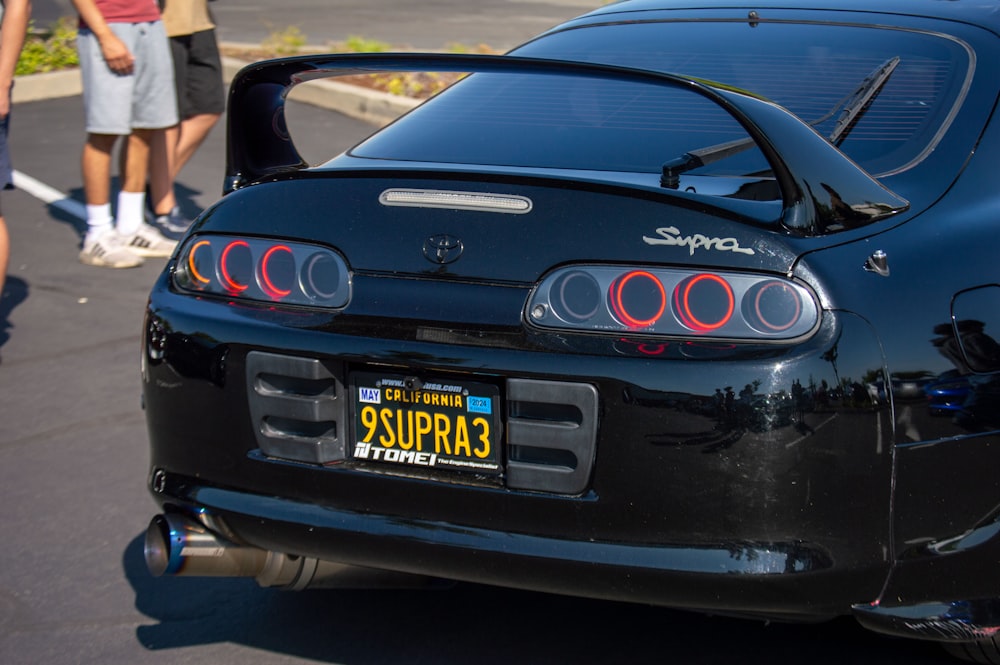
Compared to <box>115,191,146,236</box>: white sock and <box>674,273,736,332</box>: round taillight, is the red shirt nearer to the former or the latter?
<box>115,191,146,236</box>: white sock

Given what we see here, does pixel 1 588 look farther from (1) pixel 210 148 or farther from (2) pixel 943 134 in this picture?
(1) pixel 210 148

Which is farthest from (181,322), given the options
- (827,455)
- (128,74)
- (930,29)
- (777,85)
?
(128,74)

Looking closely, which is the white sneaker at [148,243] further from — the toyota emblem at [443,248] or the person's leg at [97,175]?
the toyota emblem at [443,248]

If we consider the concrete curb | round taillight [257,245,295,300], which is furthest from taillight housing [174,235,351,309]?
the concrete curb

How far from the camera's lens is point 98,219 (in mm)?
7309

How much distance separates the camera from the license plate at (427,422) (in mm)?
2756

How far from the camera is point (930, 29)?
3762mm

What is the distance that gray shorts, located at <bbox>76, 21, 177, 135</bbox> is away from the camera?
709cm

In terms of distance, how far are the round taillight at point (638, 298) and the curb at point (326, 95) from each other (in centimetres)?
865

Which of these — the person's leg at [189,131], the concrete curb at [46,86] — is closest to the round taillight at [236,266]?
the person's leg at [189,131]

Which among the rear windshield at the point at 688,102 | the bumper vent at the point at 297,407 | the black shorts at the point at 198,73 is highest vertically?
the rear windshield at the point at 688,102

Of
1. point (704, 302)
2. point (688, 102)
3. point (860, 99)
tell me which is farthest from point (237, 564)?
point (860, 99)

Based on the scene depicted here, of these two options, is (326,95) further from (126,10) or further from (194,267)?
(194,267)

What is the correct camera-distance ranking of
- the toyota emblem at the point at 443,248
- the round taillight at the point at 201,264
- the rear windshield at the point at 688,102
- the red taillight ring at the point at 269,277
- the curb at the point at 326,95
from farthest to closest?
the curb at the point at 326,95
the rear windshield at the point at 688,102
the round taillight at the point at 201,264
the red taillight ring at the point at 269,277
the toyota emblem at the point at 443,248
